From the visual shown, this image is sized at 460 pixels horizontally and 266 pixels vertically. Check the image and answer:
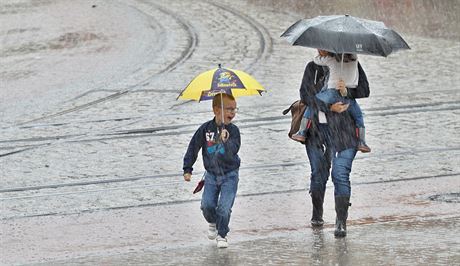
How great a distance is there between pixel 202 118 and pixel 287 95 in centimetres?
178

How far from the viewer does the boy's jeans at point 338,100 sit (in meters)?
9.22

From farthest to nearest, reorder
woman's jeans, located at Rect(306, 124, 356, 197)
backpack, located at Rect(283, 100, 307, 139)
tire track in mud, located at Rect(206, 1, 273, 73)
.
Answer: tire track in mud, located at Rect(206, 1, 273, 73) < backpack, located at Rect(283, 100, 307, 139) < woman's jeans, located at Rect(306, 124, 356, 197)

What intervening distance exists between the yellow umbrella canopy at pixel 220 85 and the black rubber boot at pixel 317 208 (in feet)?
3.56

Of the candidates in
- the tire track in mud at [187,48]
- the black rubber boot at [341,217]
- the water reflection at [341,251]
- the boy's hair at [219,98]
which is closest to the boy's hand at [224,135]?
the boy's hair at [219,98]

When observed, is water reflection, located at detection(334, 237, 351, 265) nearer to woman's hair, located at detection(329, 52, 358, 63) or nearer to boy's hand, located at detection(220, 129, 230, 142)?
boy's hand, located at detection(220, 129, 230, 142)

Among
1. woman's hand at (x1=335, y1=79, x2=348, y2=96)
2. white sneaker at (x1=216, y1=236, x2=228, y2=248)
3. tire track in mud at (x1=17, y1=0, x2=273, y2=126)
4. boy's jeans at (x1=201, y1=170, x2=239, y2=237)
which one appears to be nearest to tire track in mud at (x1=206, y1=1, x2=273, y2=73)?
tire track in mud at (x1=17, y1=0, x2=273, y2=126)

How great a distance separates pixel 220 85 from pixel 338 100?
93cm

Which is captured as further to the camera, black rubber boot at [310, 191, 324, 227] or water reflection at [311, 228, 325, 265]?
black rubber boot at [310, 191, 324, 227]

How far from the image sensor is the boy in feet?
29.2

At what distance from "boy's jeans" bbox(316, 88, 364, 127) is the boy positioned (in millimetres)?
740

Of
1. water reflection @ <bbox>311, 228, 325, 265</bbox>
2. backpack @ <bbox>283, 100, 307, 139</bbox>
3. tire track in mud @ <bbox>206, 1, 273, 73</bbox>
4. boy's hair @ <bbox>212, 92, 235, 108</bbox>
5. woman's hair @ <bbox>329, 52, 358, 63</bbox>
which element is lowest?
tire track in mud @ <bbox>206, 1, 273, 73</bbox>

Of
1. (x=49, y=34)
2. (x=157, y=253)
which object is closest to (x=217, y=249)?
(x=157, y=253)

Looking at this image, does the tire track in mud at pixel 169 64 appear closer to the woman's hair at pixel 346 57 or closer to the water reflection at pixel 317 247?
the water reflection at pixel 317 247

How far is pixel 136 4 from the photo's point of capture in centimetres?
2541
